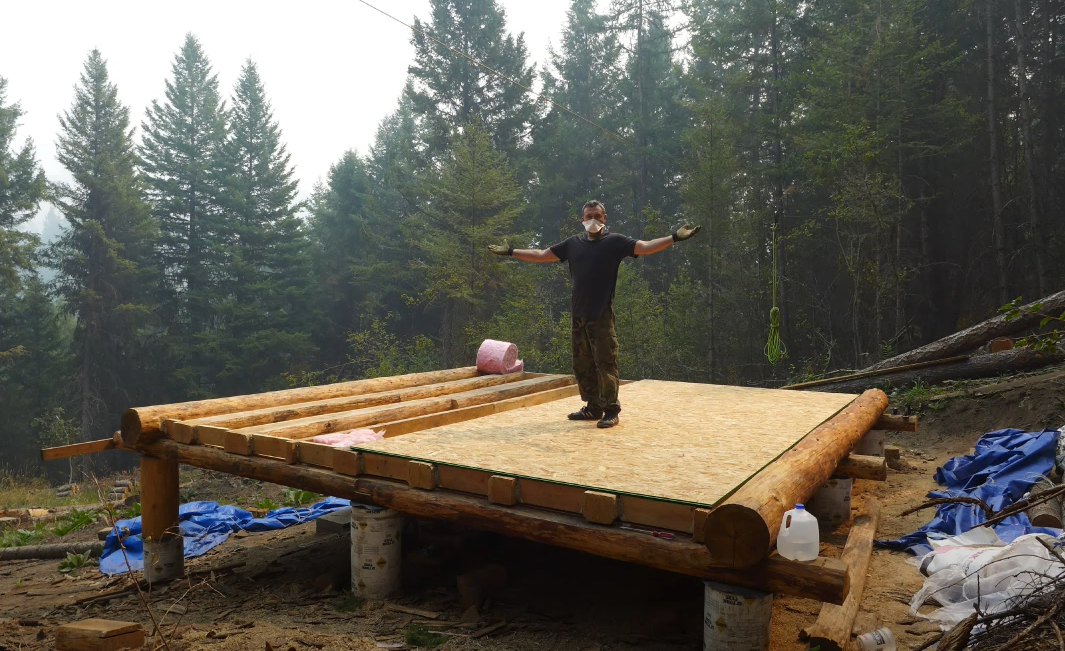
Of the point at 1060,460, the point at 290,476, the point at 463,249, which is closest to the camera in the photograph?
the point at 290,476

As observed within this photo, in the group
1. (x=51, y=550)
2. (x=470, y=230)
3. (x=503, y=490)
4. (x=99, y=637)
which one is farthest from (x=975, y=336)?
(x=470, y=230)

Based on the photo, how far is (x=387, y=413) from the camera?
6.48 metres

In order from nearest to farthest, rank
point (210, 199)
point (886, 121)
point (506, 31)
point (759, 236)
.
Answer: point (886, 121) → point (759, 236) → point (506, 31) → point (210, 199)

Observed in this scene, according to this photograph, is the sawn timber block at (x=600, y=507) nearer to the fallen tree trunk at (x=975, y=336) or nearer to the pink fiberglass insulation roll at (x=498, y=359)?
the pink fiberglass insulation roll at (x=498, y=359)

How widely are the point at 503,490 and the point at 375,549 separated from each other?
1.36 metres

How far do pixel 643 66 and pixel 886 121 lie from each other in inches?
595

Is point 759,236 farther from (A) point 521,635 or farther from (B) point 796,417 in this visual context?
(A) point 521,635

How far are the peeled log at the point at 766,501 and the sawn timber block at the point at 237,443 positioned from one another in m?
3.72

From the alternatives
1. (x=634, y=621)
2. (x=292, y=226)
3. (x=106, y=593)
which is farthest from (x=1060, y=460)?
(x=292, y=226)

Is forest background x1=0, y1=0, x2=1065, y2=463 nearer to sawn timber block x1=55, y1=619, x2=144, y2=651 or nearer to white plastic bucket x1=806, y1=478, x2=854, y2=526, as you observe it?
white plastic bucket x1=806, y1=478, x2=854, y2=526

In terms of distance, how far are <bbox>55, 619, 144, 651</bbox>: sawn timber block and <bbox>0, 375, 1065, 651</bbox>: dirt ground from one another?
14cm

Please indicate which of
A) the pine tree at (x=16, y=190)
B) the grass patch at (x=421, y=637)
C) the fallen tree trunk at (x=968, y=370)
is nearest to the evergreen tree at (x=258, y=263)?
the pine tree at (x=16, y=190)

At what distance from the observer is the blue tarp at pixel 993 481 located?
17.6ft

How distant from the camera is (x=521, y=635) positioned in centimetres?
423
